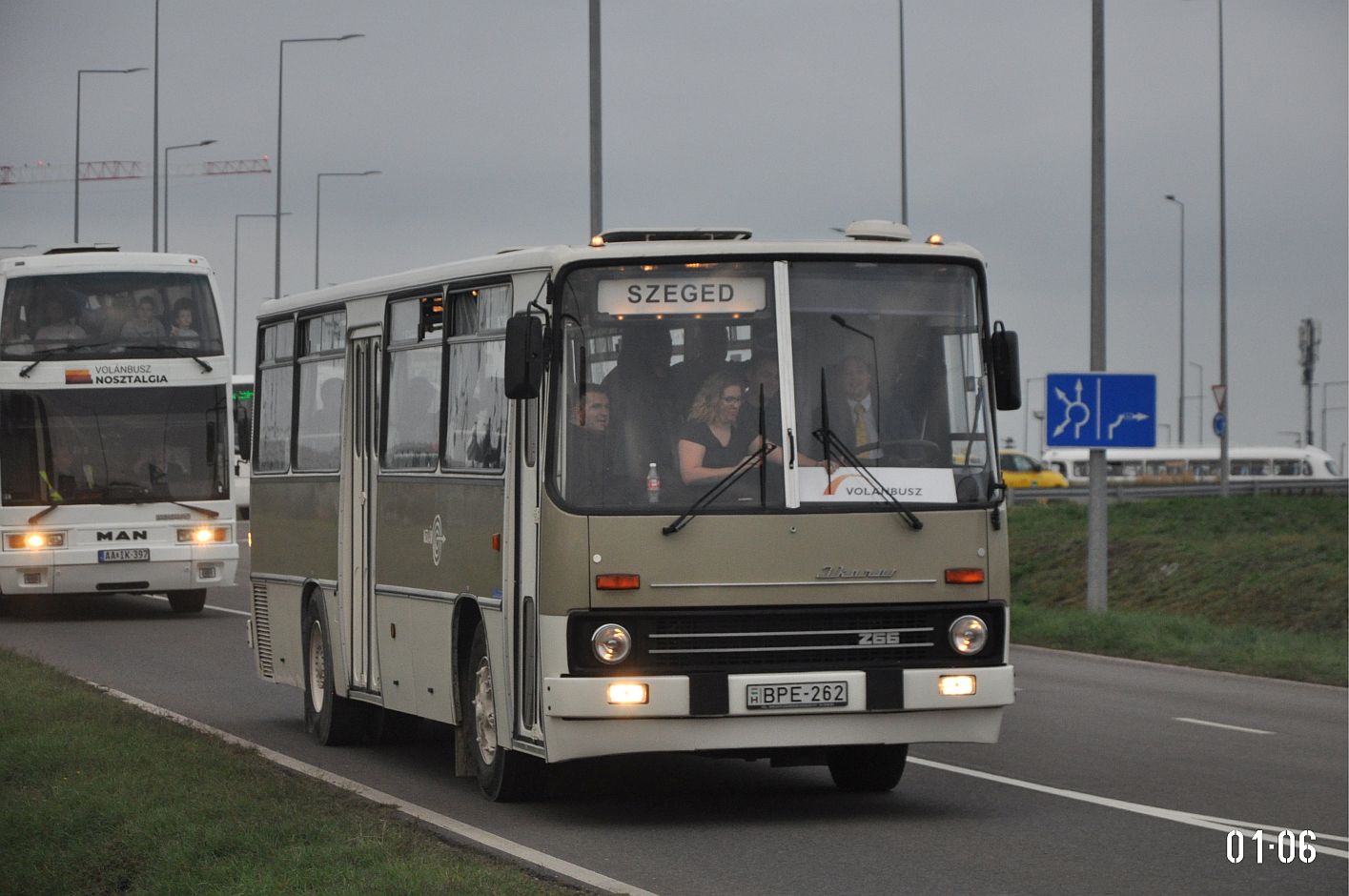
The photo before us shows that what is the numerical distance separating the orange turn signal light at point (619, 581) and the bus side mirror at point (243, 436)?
7.92 m

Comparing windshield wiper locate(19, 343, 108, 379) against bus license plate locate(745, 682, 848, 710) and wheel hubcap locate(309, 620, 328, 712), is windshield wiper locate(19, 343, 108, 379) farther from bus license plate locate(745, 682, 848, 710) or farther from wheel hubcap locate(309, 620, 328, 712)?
bus license plate locate(745, 682, 848, 710)

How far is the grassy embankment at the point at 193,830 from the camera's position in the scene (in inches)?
357

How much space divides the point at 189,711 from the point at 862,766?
6581mm

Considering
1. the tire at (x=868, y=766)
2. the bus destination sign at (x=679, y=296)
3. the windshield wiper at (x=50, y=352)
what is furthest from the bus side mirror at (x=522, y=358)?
the windshield wiper at (x=50, y=352)

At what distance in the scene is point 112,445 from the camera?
28.9 metres

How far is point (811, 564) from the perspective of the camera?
1136 cm

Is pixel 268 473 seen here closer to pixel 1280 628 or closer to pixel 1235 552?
pixel 1280 628

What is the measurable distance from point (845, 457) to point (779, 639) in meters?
0.95

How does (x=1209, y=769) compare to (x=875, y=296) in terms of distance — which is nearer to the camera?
(x=875, y=296)

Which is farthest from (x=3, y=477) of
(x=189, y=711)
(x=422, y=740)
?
(x=422, y=740)

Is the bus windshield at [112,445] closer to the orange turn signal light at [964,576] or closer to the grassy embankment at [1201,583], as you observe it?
the grassy embankment at [1201,583]

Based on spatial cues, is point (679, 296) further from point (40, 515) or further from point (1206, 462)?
point (1206, 462)

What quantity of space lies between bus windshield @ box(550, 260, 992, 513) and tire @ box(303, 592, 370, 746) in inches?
183
